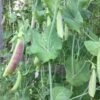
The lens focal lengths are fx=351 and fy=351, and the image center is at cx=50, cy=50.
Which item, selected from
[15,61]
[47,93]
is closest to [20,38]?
[15,61]

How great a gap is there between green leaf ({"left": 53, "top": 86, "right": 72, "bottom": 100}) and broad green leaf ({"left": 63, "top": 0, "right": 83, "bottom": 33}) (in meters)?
0.36

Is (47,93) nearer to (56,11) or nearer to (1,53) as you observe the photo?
(56,11)

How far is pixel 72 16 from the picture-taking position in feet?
5.71

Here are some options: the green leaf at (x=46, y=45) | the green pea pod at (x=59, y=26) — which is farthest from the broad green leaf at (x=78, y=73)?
the green pea pod at (x=59, y=26)

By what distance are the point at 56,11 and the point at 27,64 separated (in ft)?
2.10

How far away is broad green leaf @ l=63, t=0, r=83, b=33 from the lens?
5.40 ft

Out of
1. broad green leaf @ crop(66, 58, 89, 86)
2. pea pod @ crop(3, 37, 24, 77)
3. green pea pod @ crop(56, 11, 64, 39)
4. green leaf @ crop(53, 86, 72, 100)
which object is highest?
green pea pod @ crop(56, 11, 64, 39)

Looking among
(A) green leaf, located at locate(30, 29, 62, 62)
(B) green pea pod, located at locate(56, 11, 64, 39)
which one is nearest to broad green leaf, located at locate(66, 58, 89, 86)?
(A) green leaf, located at locate(30, 29, 62, 62)

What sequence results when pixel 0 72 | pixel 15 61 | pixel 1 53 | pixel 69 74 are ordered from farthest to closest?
pixel 1 53
pixel 0 72
pixel 69 74
pixel 15 61

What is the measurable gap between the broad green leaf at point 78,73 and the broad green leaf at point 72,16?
232 millimetres

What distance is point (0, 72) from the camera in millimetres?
2338

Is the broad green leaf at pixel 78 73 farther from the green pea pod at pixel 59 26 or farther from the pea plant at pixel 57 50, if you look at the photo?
the green pea pod at pixel 59 26

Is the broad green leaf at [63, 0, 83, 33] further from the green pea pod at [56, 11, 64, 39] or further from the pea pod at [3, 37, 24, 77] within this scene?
the pea pod at [3, 37, 24, 77]

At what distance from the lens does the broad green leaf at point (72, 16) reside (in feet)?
5.40
